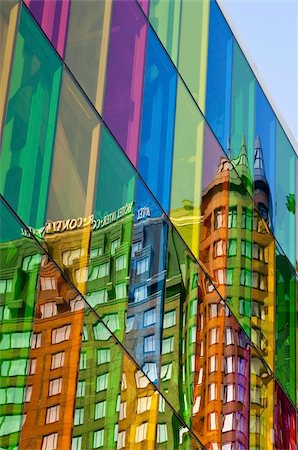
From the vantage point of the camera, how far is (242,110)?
2541cm

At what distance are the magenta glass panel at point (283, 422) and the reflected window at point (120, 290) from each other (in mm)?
6991

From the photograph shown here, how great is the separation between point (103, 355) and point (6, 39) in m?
4.34

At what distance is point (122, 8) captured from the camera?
66.4 ft

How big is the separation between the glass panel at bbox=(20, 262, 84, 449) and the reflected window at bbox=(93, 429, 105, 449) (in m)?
0.70

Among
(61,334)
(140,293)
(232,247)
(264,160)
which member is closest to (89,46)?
(140,293)

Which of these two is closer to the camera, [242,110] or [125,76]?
[125,76]

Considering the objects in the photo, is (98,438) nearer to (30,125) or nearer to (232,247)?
(30,125)

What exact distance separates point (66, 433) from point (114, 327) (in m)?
2.24

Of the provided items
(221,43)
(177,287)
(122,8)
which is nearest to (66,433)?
(177,287)

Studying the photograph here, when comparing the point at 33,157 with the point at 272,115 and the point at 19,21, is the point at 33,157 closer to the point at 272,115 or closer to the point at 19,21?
the point at 19,21

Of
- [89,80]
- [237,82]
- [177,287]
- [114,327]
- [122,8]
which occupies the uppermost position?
[237,82]

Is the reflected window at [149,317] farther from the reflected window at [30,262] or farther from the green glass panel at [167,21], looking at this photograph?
the green glass panel at [167,21]

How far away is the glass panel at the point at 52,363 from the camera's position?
50.7 feet

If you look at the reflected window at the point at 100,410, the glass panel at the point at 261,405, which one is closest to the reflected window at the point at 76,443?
the reflected window at the point at 100,410
